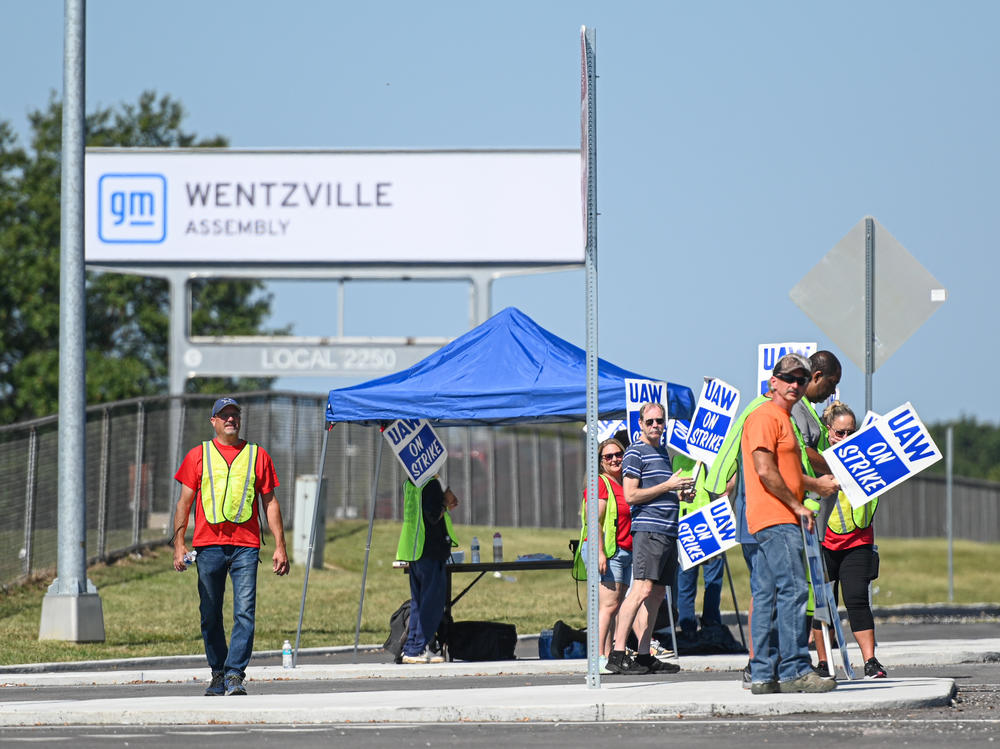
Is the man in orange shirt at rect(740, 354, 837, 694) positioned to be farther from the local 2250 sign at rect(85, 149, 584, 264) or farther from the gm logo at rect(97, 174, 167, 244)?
the gm logo at rect(97, 174, 167, 244)

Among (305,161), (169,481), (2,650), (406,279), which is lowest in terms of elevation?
(2,650)

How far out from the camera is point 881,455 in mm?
11656

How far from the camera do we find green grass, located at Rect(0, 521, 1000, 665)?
58.8 feet

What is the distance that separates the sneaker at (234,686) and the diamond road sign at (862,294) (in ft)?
18.4

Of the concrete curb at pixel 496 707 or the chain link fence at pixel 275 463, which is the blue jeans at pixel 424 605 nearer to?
the concrete curb at pixel 496 707

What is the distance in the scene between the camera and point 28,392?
5581cm

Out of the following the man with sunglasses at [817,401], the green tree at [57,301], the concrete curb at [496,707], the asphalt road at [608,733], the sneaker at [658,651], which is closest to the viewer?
the asphalt road at [608,733]

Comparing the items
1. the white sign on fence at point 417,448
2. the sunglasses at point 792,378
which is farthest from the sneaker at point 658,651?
the sunglasses at point 792,378

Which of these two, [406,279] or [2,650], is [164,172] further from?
[2,650]

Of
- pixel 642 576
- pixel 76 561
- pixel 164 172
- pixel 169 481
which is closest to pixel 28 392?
pixel 164 172

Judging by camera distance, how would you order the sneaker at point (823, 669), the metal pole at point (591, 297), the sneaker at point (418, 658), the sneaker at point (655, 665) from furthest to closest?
the sneaker at point (418, 658)
the sneaker at point (655, 665)
the sneaker at point (823, 669)
the metal pole at point (591, 297)

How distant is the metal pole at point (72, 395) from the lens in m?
17.4

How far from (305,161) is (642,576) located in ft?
84.1

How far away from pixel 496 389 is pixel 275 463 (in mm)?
15730
